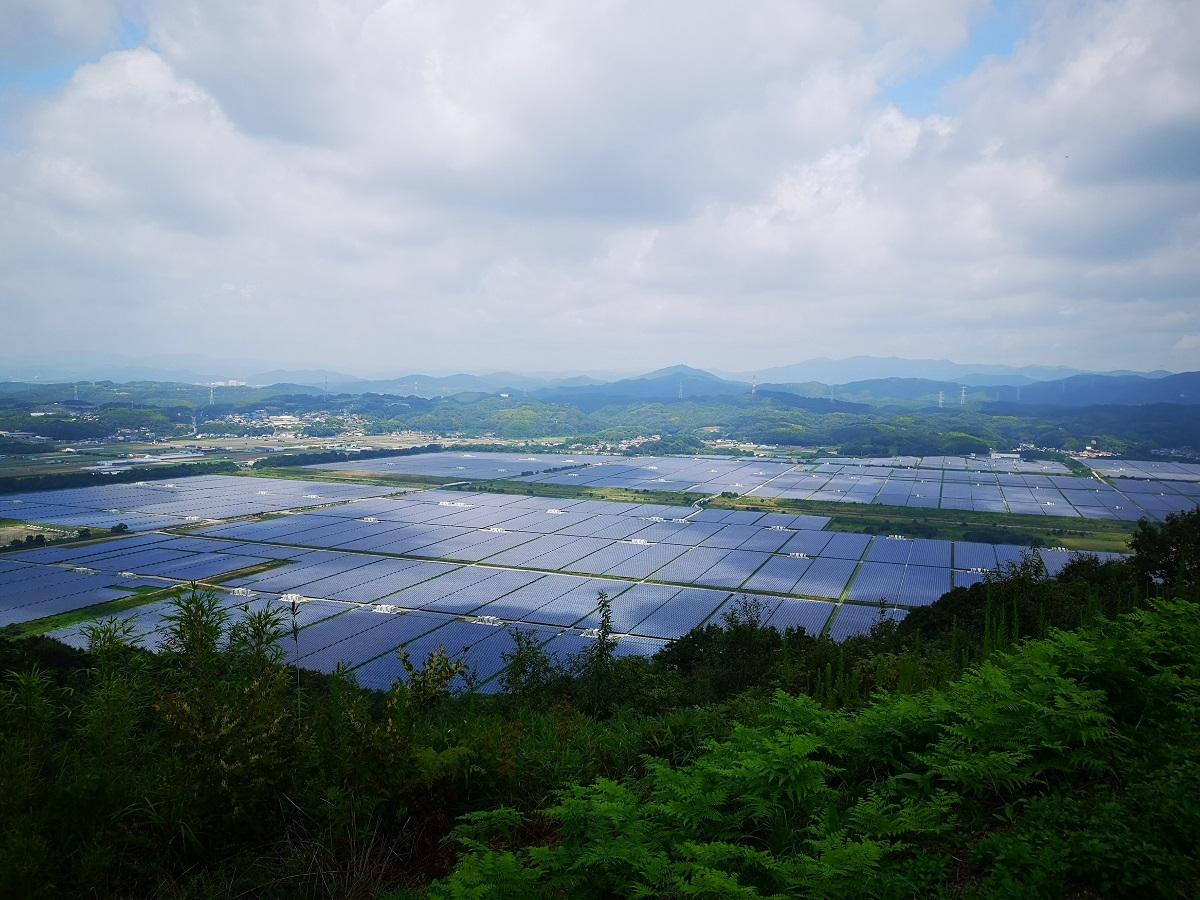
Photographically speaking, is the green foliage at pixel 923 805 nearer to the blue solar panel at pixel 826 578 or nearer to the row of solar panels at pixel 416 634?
the row of solar panels at pixel 416 634

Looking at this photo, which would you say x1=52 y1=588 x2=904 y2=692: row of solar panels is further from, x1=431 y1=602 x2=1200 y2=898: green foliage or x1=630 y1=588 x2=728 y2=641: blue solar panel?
x1=431 y1=602 x2=1200 y2=898: green foliage

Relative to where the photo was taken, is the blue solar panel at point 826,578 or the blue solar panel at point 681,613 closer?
the blue solar panel at point 681,613

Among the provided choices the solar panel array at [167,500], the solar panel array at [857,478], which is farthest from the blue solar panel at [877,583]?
the solar panel array at [167,500]

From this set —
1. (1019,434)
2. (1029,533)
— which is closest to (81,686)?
(1029,533)

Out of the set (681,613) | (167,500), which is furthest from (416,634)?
(167,500)

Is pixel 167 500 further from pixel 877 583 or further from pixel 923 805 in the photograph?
pixel 923 805

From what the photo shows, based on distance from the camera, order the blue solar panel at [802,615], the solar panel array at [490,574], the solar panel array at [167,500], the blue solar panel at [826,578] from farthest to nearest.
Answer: the solar panel array at [167,500] < the blue solar panel at [826,578] < the blue solar panel at [802,615] < the solar panel array at [490,574]

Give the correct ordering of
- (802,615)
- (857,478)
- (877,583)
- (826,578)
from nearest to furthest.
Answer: (802,615), (877,583), (826,578), (857,478)

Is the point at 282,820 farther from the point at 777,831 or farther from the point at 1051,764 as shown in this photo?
the point at 1051,764
